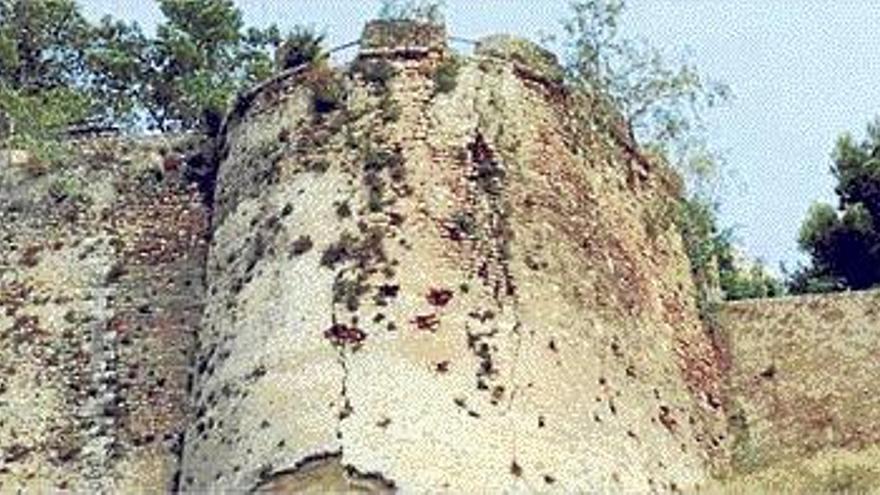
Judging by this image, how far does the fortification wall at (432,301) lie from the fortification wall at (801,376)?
21.1 inches

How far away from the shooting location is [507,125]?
25.9 metres

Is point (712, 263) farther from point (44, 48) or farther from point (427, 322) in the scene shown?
point (44, 48)

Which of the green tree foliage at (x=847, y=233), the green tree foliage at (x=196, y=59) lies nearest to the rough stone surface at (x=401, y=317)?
the green tree foliage at (x=847, y=233)

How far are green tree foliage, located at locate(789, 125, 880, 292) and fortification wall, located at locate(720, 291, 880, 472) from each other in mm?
3839

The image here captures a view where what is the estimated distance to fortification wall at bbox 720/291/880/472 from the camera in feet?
90.6

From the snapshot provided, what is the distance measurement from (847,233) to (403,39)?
961cm

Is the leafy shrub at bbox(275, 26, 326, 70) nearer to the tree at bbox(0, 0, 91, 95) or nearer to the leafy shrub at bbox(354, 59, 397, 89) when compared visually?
the leafy shrub at bbox(354, 59, 397, 89)

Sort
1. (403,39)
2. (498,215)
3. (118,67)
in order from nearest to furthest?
(498,215) → (403,39) → (118,67)

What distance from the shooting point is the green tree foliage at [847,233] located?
32875 mm

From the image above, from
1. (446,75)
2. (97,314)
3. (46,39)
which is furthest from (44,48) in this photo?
(446,75)

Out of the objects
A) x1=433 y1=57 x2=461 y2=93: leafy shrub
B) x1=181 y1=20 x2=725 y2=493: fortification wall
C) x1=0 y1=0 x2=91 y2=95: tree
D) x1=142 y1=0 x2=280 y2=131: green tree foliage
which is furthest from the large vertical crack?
x1=0 y1=0 x2=91 y2=95: tree

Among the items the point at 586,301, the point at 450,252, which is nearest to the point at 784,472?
the point at 586,301

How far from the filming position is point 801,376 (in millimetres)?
28297

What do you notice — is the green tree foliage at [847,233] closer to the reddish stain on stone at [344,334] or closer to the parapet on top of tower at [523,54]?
the parapet on top of tower at [523,54]
